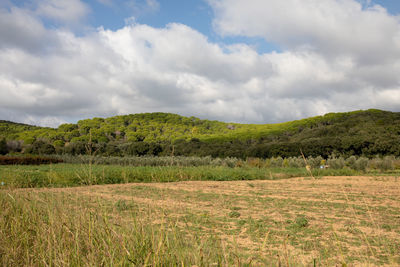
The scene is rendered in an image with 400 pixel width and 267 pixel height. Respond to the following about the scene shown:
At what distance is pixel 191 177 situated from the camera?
37.9 ft

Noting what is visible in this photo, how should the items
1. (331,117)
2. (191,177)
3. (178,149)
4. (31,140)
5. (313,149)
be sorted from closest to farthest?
(191,177)
(313,149)
(178,149)
(31,140)
(331,117)

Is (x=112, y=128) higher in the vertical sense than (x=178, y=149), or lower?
higher

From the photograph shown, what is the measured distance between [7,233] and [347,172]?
13192 millimetres

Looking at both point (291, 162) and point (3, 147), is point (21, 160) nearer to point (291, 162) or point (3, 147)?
point (3, 147)

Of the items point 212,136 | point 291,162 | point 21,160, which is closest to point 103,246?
point 291,162

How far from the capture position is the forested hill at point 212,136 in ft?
62.4

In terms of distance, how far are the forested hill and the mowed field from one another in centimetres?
1011

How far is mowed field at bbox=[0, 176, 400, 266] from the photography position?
2189mm

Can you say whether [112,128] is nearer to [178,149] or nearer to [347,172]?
[178,149]

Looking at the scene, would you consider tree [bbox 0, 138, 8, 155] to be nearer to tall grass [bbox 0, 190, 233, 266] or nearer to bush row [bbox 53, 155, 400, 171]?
bush row [bbox 53, 155, 400, 171]

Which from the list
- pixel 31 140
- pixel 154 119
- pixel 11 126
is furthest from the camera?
pixel 154 119

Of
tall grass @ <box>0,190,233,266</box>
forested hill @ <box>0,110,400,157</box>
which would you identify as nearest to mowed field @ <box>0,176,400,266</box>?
tall grass @ <box>0,190,233,266</box>

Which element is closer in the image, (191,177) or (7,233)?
(7,233)

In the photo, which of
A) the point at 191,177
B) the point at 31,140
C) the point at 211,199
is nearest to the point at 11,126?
the point at 31,140
